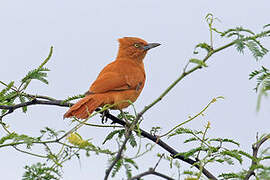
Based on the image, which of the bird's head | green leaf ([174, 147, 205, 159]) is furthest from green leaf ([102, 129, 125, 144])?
the bird's head

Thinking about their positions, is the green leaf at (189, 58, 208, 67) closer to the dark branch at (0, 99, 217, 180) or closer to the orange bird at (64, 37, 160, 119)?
the dark branch at (0, 99, 217, 180)

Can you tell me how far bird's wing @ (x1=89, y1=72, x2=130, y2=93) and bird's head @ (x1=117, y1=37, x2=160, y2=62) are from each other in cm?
134

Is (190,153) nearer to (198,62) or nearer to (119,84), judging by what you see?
(198,62)

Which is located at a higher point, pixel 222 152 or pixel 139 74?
pixel 139 74

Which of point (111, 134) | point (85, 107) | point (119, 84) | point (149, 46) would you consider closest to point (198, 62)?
point (111, 134)

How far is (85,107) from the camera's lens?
178 inches

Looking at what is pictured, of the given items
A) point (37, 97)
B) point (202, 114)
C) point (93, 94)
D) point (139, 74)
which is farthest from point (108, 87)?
point (202, 114)

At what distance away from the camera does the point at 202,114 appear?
315 cm

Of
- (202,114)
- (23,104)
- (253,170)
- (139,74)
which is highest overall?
(139,74)

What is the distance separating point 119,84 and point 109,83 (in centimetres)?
17

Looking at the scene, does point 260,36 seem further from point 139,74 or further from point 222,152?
point 139,74

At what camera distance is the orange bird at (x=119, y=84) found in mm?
4821

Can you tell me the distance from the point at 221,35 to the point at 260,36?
20cm

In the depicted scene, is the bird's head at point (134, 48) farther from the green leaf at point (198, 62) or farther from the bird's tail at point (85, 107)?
the green leaf at point (198, 62)
